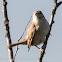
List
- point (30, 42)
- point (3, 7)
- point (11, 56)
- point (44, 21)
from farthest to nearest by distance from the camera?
point (30, 42) < point (44, 21) < point (3, 7) < point (11, 56)

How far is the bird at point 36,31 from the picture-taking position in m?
4.38

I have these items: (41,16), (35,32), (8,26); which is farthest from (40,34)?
(8,26)

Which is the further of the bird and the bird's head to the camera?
the bird's head

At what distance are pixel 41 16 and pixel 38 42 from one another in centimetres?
69

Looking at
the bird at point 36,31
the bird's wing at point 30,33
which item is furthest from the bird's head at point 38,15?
the bird's wing at point 30,33

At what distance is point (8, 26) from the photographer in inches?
92.2

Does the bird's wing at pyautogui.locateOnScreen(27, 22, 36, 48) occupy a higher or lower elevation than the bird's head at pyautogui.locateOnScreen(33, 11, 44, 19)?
lower

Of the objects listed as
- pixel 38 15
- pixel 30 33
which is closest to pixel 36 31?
pixel 30 33

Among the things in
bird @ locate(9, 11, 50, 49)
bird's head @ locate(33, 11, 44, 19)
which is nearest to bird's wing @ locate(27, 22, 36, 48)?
bird @ locate(9, 11, 50, 49)

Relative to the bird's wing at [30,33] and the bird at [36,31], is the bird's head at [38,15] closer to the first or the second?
the bird at [36,31]

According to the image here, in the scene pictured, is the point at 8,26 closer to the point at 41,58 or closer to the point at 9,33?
the point at 9,33

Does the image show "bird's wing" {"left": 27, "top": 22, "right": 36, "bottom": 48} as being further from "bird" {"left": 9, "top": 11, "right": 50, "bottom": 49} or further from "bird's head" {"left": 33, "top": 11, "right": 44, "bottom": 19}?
"bird's head" {"left": 33, "top": 11, "right": 44, "bottom": 19}

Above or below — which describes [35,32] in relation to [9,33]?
below

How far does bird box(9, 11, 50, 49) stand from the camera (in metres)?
4.38
